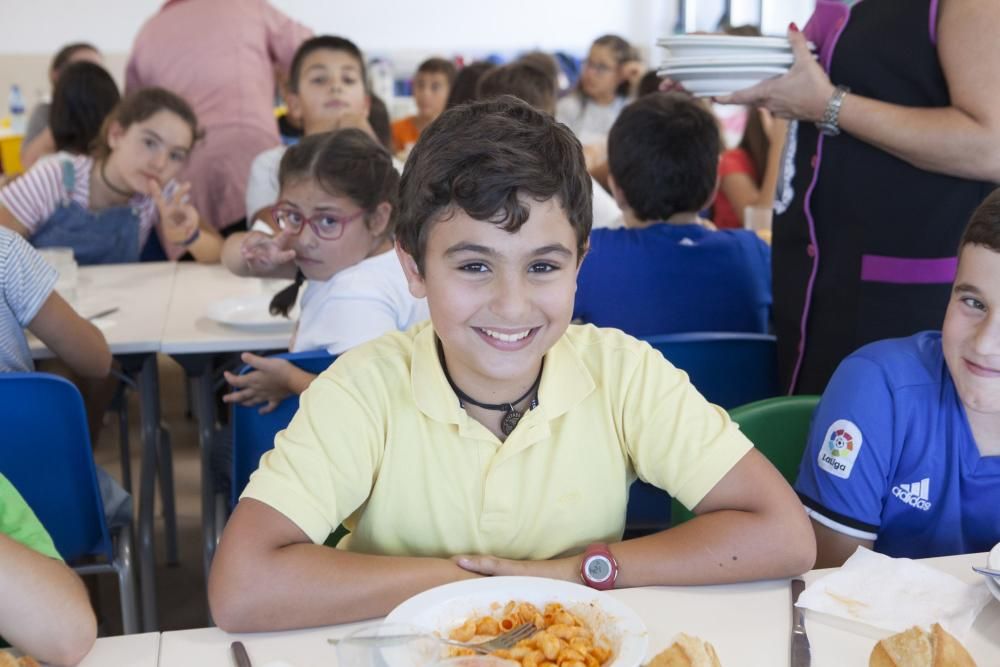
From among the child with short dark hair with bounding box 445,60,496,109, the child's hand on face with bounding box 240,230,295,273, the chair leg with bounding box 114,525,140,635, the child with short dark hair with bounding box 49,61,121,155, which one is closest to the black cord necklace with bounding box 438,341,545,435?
the chair leg with bounding box 114,525,140,635

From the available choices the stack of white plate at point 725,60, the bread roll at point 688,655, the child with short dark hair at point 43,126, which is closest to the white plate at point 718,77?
the stack of white plate at point 725,60

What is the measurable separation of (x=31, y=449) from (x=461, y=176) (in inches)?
39.7

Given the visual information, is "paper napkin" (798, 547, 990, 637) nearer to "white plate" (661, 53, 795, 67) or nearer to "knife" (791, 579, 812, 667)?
"knife" (791, 579, 812, 667)

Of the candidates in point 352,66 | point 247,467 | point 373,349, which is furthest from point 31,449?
point 352,66

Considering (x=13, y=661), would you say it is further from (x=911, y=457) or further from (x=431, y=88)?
(x=431, y=88)

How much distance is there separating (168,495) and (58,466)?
1.24 m

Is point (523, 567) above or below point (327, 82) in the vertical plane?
below

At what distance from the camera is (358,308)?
2176 millimetres

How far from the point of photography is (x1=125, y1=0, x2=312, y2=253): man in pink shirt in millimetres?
4094

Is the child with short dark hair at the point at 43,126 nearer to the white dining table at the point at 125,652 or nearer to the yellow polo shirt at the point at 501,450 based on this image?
the yellow polo shirt at the point at 501,450

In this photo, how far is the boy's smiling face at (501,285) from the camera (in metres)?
1.35

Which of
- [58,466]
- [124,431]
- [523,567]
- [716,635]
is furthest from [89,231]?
[716,635]

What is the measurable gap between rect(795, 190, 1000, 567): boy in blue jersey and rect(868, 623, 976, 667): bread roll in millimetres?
552

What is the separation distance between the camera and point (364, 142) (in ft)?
8.00
